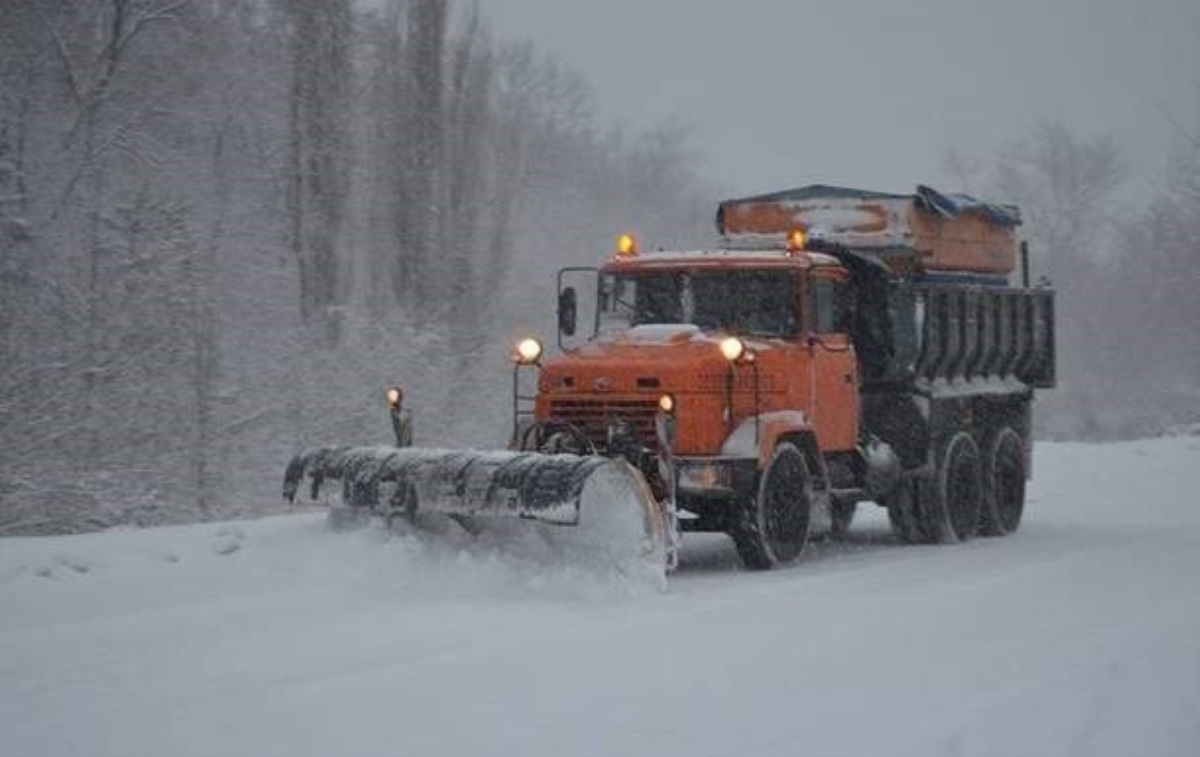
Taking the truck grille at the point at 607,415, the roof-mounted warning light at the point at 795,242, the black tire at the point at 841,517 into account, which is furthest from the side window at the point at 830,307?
the black tire at the point at 841,517

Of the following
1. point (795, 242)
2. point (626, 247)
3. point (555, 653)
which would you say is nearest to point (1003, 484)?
point (795, 242)

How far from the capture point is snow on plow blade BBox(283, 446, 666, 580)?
10148 millimetres

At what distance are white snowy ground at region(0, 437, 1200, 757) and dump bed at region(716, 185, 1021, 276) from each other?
341cm

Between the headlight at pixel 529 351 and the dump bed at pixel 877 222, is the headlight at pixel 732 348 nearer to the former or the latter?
the headlight at pixel 529 351

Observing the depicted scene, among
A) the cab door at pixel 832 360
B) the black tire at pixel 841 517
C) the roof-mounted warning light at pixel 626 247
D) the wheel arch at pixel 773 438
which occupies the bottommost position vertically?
the black tire at pixel 841 517

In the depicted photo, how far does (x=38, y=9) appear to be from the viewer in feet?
84.6

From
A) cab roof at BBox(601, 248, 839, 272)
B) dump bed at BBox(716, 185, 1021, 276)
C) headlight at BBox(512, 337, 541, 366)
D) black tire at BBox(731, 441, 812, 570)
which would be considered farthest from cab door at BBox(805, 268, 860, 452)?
headlight at BBox(512, 337, 541, 366)

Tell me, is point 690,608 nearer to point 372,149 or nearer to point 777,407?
point 777,407

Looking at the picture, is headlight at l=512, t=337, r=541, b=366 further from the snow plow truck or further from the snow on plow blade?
the snow on plow blade

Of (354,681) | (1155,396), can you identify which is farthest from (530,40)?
(354,681)

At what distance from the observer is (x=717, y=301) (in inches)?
506

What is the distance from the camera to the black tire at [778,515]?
11898 mm

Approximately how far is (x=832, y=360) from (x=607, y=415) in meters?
2.45

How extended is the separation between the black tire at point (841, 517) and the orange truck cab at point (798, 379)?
3 centimetres
